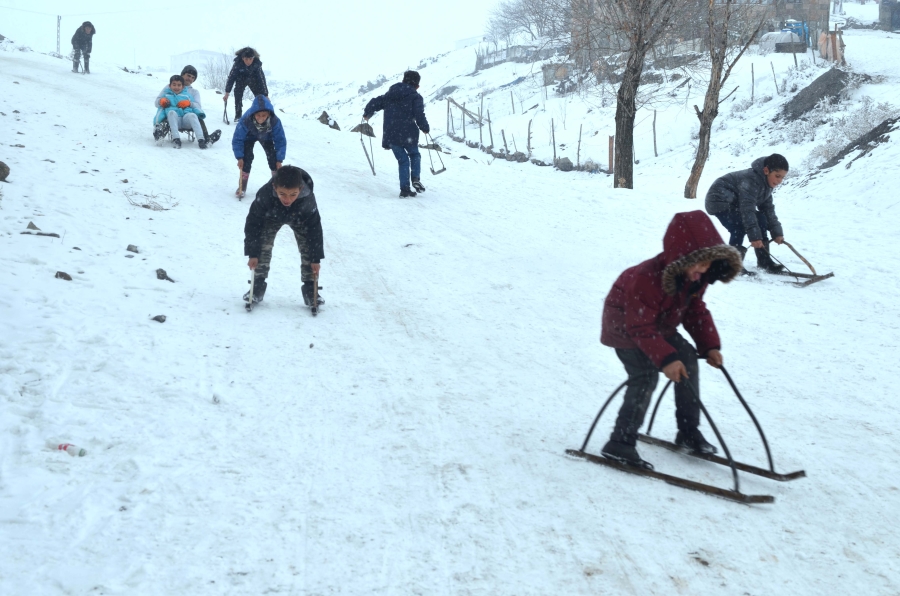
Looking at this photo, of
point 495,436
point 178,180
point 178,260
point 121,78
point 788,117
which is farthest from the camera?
point 788,117

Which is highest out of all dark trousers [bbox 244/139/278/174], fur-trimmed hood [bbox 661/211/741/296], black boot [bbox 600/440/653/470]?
dark trousers [bbox 244/139/278/174]

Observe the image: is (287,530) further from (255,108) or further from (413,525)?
(255,108)

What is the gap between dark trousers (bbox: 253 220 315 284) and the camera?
6.26m

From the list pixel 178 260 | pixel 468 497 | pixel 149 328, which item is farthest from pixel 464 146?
pixel 468 497

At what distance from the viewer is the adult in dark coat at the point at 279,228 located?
6078 mm

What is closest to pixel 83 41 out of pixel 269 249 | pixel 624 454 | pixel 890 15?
pixel 269 249

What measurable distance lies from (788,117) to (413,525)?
86.4 feet

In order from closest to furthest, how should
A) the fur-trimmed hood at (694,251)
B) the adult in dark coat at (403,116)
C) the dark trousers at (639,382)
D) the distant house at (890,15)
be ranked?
the fur-trimmed hood at (694,251) → the dark trousers at (639,382) → the adult in dark coat at (403,116) → the distant house at (890,15)

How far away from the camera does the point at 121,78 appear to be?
22828 millimetres

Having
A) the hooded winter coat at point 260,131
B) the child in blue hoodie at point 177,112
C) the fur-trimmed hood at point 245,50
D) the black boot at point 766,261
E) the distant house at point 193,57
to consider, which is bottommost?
the black boot at point 766,261

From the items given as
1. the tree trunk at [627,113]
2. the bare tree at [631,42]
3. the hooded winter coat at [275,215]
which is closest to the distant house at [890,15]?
Result: the bare tree at [631,42]

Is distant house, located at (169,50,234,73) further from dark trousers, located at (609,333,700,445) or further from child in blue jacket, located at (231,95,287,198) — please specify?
dark trousers, located at (609,333,700,445)

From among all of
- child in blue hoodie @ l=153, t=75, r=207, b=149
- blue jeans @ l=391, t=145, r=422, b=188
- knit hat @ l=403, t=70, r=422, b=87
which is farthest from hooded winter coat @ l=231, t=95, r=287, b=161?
child in blue hoodie @ l=153, t=75, r=207, b=149

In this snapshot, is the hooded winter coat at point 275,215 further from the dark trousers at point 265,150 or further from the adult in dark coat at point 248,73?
the adult in dark coat at point 248,73
